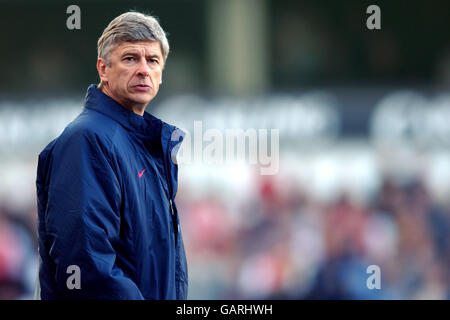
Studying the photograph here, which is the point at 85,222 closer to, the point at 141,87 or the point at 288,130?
the point at 141,87

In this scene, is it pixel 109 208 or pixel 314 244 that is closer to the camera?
pixel 109 208

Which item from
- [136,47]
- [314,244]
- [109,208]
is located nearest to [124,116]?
[136,47]

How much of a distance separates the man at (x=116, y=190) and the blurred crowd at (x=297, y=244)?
177 inches

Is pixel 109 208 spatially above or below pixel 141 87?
below

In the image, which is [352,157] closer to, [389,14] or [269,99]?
[269,99]

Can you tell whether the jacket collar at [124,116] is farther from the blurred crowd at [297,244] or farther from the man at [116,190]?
the blurred crowd at [297,244]

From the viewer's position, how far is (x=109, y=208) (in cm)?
215

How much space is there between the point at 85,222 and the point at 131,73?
491 mm

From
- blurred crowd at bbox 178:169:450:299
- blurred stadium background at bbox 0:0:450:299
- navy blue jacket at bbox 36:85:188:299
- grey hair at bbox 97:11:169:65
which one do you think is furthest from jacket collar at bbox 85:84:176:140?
blurred crowd at bbox 178:169:450:299

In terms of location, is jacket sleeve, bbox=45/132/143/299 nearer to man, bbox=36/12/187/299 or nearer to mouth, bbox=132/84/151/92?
man, bbox=36/12/187/299

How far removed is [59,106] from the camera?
1022cm

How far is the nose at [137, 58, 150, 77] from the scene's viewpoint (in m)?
2.35

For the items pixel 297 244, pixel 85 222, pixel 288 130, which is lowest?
pixel 297 244

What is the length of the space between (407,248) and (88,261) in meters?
5.75
